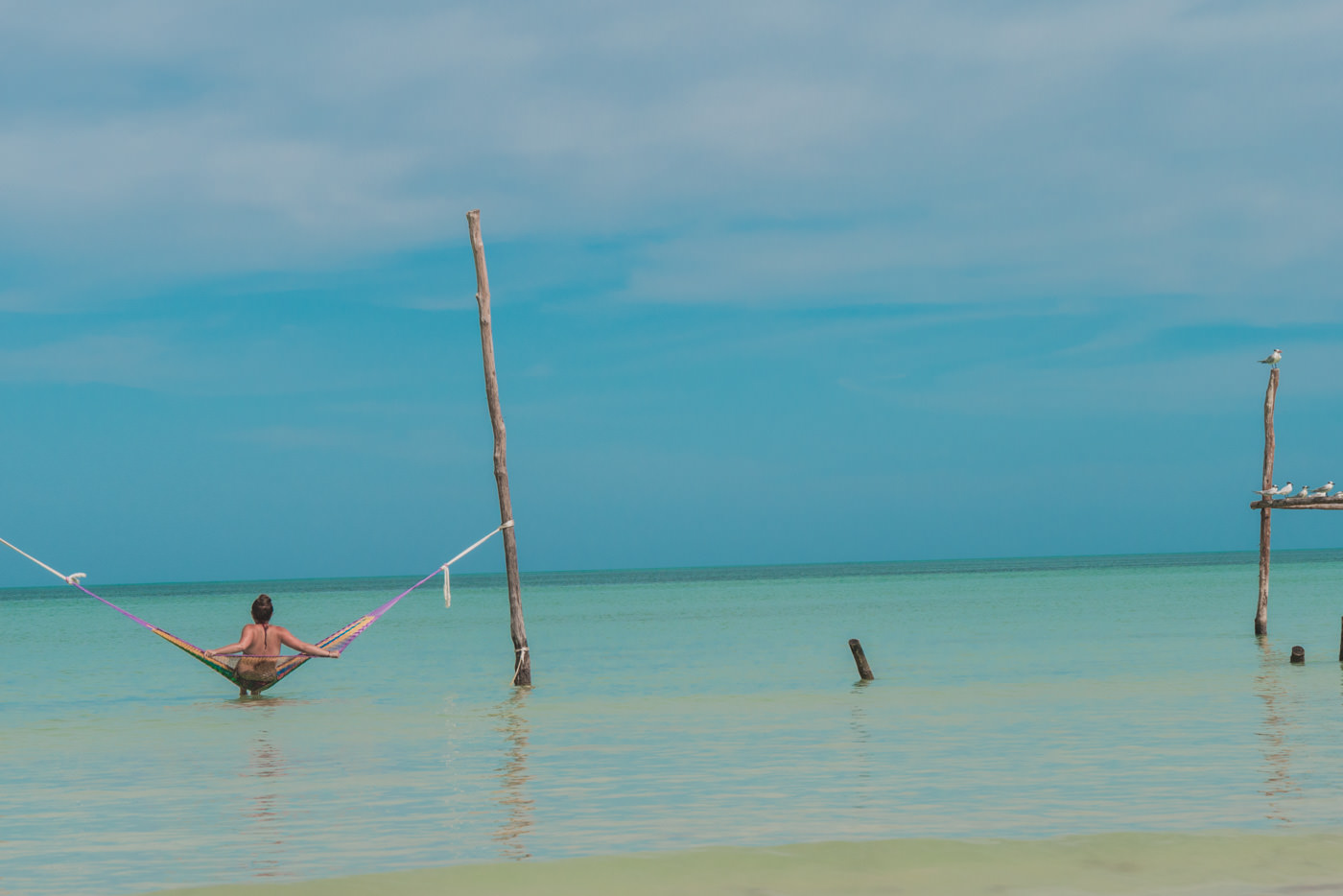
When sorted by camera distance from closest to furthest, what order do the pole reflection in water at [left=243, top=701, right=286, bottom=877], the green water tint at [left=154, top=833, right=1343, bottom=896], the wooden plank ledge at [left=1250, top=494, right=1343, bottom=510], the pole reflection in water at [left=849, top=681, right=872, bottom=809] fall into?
the green water tint at [left=154, top=833, right=1343, bottom=896], the pole reflection in water at [left=243, top=701, right=286, bottom=877], the pole reflection in water at [left=849, top=681, right=872, bottom=809], the wooden plank ledge at [left=1250, top=494, right=1343, bottom=510]

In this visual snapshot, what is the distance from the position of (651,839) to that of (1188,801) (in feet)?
12.7

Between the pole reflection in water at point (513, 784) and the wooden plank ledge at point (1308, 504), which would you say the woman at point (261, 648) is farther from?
the wooden plank ledge at point (1308, 504)

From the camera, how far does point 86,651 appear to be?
33375 mm

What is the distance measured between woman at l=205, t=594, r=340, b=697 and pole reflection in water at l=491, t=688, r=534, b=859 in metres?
2.52

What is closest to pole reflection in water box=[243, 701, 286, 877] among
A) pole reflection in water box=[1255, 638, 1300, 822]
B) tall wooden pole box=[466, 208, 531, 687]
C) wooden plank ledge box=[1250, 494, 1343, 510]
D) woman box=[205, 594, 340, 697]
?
woman box=[205, 594, 340, 697]

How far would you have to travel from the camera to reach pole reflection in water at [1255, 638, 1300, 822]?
383 inches

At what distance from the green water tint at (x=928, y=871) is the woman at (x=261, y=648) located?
29.8 ft

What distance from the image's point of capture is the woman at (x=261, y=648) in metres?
16.6

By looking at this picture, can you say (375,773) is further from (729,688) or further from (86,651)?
(86,651)

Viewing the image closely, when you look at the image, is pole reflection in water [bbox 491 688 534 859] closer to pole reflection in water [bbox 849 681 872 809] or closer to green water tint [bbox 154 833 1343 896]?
green water tint [bbox 154 833 1343 896]

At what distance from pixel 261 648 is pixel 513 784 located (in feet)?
23.9

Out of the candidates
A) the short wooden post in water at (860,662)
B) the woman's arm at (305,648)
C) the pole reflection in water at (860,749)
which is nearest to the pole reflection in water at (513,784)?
the woman's arm at (305,648)

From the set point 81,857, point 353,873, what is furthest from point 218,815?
point 353,873

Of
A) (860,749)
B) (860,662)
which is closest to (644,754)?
(860,749)
